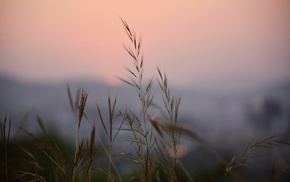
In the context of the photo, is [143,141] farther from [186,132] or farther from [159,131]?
[186,132]

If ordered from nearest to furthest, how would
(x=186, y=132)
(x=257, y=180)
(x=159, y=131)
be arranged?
(x=186, y=132), (x=159, y=131), (x=257, y=180)

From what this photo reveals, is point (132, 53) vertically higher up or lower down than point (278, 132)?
higher up

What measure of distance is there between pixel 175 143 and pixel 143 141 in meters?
0.16

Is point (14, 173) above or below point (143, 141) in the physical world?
below

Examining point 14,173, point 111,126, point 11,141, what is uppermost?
point 111,126

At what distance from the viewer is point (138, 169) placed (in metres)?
1.72

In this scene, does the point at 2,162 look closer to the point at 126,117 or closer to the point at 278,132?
the point at 126,117

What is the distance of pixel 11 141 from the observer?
1801mm

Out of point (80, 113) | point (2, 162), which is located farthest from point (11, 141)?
point (80, 113)

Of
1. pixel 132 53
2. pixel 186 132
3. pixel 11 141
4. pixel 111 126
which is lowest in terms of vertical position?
pixel 11 141

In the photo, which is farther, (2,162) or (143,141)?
(2,162)

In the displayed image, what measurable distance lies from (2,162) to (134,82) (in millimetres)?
708

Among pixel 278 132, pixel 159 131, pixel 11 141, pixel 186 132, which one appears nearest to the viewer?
pixel 186 132

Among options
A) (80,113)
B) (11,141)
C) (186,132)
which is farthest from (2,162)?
(186,132)
